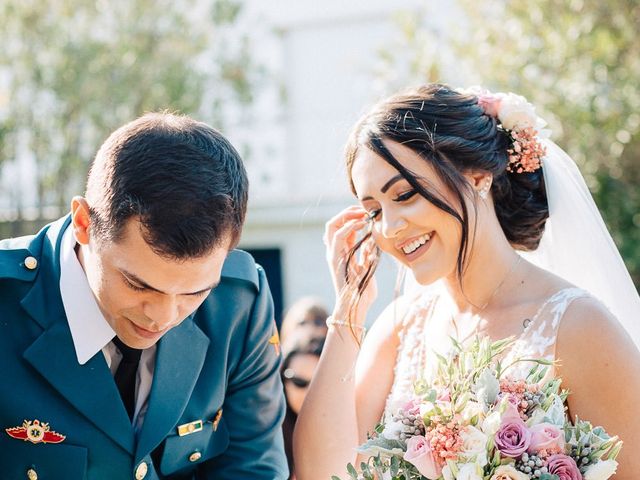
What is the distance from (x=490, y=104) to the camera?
3.41m

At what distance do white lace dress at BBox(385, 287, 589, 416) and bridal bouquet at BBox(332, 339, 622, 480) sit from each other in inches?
5.7

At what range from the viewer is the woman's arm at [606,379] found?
2779 mm

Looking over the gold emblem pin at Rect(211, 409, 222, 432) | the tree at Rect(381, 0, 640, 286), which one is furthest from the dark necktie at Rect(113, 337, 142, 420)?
the tree at Rect(381, 0, 640, 286)

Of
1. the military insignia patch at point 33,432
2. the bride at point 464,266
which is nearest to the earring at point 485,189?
the bride at point 464,266

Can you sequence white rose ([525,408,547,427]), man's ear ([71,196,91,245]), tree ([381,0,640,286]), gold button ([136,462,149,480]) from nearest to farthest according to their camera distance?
1. white rose ([525,408,547,427])
2. man's ear ([71,196,91,245])
3. gold button ([136,462,149,480])
4. tree ([381,0,640,286])

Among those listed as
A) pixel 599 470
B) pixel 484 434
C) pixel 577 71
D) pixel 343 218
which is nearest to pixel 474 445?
pixel 484 434

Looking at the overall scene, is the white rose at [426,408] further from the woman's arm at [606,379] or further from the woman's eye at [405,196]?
the woman's eye at [405,196]

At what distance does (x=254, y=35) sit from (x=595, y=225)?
1064 cm

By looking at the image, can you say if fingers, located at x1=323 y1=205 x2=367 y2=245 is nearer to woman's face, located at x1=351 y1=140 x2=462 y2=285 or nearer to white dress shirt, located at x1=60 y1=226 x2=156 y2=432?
woman's face, located at x1=351 y1=140 x2=462 y2=285

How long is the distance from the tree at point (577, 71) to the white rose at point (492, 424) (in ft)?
22.6

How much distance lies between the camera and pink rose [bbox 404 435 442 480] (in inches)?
94.1

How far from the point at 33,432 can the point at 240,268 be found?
80 centimetres

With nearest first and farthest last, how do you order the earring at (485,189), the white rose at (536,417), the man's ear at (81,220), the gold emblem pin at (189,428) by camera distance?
the white rose at (536,417) → the man's ear at (81,220) → the gold emblem pin at (189,428) → the earring at (485,189)

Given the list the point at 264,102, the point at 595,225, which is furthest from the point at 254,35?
the point at 595,225
